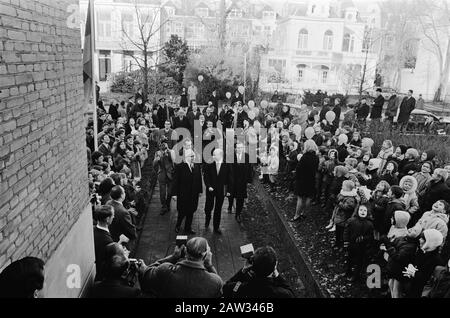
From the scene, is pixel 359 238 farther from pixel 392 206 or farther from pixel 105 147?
pixel 105 147

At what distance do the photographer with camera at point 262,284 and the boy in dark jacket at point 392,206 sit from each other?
288cm

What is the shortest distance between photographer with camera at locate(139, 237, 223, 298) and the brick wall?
1094mm

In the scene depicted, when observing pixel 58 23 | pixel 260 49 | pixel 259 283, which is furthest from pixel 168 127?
pixel 260 49

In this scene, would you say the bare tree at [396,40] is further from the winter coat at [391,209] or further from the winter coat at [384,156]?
the winter coat at [391,209]

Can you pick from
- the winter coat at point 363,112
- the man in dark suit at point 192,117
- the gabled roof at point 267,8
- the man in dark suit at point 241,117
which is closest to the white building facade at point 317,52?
the gabled roof at point 267,8

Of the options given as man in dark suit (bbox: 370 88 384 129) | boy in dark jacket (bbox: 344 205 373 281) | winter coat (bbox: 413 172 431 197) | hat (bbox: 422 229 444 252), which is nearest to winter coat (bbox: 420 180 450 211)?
winter coat (bbox: 413 172 431 197)

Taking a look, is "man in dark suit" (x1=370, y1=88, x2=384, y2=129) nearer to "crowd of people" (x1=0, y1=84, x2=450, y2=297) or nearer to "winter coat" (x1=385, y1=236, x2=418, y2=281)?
"crowd of people" (x1=0, y1=84, x2=450, y2=297)

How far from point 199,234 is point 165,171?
1644 mm

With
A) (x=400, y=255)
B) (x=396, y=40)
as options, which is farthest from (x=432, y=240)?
(x=396, y=40)

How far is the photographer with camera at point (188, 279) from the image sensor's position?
368cm

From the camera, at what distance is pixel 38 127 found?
3.59 meters

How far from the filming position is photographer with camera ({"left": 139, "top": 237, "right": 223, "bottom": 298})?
3676 millimetres
